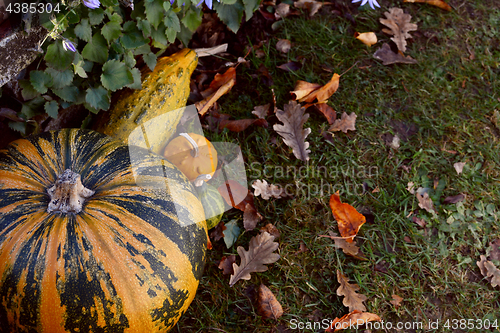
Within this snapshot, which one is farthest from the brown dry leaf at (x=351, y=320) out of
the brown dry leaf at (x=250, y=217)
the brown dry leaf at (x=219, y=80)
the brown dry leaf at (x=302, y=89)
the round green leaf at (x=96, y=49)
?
the round green leaf at (x=96, y=49)

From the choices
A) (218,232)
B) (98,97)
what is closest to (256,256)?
(218,232)

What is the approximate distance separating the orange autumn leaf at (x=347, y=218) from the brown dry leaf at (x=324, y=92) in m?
0.89

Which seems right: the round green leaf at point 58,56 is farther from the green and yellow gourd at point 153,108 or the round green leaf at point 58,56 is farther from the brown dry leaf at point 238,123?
the brown dry leaf at point 238,123

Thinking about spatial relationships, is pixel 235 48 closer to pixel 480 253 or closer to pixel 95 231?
pixel 95 231

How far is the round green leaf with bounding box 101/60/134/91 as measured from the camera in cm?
241

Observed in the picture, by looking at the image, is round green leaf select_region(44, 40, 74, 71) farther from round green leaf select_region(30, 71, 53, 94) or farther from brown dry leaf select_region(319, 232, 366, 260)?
brown dry leaf select_region(319, 232, 366, 260)

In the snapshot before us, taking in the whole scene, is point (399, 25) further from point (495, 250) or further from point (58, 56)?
point (58, 56)

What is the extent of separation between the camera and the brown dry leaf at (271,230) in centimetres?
273

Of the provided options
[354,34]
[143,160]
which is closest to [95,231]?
[143,160]

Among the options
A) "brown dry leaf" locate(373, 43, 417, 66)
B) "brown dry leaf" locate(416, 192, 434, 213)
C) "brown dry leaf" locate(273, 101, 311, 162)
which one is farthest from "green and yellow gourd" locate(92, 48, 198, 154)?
"brown dry leaf" locate(416, 192, 434, 213)

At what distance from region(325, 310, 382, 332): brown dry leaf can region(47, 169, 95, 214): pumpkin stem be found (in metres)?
1.67

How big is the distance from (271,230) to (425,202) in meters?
1.21

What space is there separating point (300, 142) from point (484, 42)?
2222mm

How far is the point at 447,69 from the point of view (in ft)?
11.7
